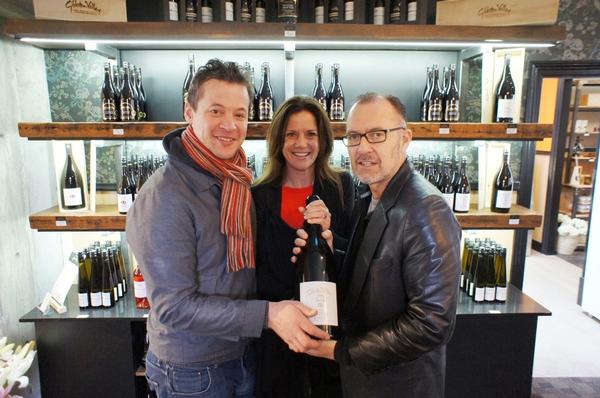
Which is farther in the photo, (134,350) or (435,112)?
(435,112)

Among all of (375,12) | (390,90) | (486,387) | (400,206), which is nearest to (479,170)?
(390,90)

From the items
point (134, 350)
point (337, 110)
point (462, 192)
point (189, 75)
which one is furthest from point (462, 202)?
point (134, 350)

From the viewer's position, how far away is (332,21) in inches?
→ 83.7

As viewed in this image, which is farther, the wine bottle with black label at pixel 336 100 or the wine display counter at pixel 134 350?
the wine bottle with black label at pixel 336 100

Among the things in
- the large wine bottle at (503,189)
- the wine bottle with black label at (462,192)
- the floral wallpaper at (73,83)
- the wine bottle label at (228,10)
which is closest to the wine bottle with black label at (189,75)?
the wine bottle label at (228,10)

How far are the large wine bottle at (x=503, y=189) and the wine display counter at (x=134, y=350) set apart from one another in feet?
1.78

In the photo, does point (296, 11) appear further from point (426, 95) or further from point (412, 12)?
point (426, 95)

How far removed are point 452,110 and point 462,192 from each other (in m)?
0.46

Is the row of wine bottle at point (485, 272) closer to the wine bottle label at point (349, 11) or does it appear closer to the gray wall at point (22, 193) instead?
the wine bottle label at point (349, 11)

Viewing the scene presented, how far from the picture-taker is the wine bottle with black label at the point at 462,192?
7.22 feet

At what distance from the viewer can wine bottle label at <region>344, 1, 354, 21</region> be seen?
205 cm

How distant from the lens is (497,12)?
1.95 metres

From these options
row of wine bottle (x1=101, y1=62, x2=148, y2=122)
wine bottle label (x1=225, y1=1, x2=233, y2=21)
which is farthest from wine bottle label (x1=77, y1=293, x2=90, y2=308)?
wine bottle label (x1=225, y1=1, x2=233, y2=21)

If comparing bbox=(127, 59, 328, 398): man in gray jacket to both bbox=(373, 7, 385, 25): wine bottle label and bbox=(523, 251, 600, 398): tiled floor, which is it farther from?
bbox=(523, 251, 600, 398): tiled floor
